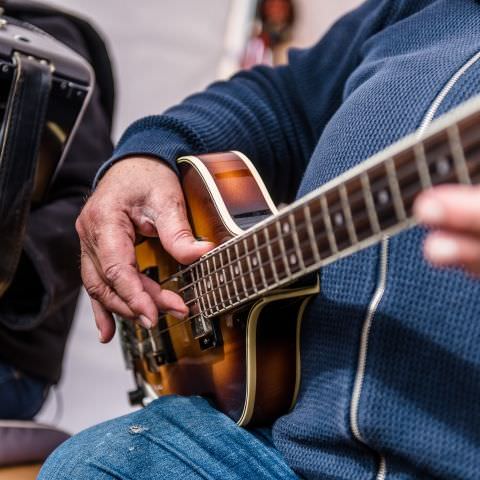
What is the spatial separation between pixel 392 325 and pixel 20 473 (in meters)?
0.60

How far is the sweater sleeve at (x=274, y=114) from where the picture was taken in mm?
858

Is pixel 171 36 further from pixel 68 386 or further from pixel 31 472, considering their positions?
pixel 31 472

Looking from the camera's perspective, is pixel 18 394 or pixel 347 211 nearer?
pixel 347 211

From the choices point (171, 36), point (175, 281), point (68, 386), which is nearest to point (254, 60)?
point (171, 36)

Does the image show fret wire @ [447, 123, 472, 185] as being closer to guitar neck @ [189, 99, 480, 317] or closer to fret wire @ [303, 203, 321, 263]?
guitar neck @ [189, 99, 480, 317]

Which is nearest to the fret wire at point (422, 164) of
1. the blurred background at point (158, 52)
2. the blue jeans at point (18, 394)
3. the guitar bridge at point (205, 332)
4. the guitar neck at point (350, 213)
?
the guitar neck at point (350, 213)

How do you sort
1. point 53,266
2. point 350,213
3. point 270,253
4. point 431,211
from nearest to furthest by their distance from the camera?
point 431,211
point 350,213
point 270,253
point 53,266

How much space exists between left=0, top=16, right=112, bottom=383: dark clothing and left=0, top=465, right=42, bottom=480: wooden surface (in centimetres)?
18

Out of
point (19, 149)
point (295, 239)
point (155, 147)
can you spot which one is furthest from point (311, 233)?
point (19, 149)

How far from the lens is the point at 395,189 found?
418 mm

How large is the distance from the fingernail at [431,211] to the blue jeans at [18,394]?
847 mm

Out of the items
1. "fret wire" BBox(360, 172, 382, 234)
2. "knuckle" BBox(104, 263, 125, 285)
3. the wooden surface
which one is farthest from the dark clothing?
"fret wire" BBox(360, 172, 382, 234)

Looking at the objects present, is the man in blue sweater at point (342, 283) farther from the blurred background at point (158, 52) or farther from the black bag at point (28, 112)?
the blurred background at point (158, 52)

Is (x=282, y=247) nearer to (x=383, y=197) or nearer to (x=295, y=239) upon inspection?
(x=295, y=239)
